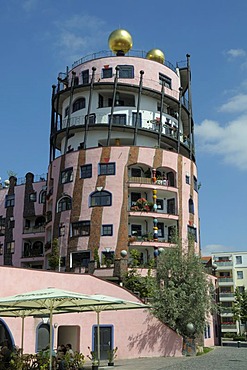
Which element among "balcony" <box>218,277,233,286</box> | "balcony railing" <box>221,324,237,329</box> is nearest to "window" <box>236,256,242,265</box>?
"balcony" <box>218,277,233,286</box>

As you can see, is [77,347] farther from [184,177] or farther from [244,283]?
[244,283]

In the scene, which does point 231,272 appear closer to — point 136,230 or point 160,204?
point 160,204

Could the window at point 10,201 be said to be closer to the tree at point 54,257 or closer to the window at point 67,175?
the window at point 67,175

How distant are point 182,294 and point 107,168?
1545 centimetres

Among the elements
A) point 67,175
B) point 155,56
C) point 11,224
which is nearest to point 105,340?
point 67,175

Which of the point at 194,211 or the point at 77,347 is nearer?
the point at 77,347

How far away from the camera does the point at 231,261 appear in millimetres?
85438

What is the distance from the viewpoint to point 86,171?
43.8m

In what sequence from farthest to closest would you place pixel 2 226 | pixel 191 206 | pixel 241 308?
pixel 241 308 < pixel 2 226 < pixel 191 206

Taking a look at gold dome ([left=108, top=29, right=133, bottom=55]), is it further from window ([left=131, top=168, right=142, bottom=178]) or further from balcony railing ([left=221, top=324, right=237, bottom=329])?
balcony railing ([left=221, top=324, right=237, bottom=329])

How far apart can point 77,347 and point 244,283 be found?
6132 cm

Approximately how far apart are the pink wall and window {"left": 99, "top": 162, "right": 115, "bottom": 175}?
48.7 ft

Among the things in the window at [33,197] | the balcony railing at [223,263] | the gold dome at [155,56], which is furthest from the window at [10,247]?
the balcony railing at [223,263]

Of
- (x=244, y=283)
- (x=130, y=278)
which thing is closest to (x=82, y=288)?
(x=130, y=278)
